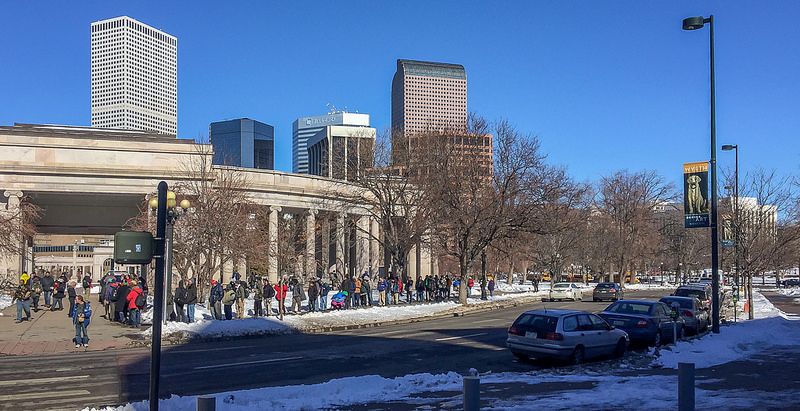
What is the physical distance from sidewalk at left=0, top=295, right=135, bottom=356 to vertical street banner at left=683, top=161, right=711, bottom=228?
17.7 meters

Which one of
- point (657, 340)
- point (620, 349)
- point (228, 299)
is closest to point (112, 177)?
point (228, 299)

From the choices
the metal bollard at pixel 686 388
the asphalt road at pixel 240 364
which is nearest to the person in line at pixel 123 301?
the asphalt road at pixel 240 364

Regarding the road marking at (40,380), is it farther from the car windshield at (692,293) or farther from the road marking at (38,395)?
the car windshield at (692,293)

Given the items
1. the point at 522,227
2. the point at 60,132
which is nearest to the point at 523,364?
the point at 522,227

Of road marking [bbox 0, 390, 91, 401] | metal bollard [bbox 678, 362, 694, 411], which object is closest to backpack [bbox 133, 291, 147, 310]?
road marking [bbox 0, 390, 91, 401]

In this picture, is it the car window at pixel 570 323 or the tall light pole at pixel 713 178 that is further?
the tall light pole at pixel 713 178

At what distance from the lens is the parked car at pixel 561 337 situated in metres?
17.6

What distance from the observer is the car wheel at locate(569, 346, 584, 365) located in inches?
705

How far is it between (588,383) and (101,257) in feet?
272

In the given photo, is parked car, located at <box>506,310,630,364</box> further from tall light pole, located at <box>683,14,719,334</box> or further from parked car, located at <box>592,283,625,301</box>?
parked car, located at <box>592,283,625,301</box>

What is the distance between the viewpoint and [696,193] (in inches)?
906

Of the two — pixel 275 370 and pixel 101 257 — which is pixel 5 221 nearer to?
pixel 275 370

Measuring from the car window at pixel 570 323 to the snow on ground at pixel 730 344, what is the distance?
6.57 feet

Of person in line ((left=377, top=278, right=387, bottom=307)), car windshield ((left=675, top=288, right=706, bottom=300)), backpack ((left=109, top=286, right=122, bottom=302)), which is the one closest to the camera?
backpack ((left=109, top=286, right=122, bottom=302))
